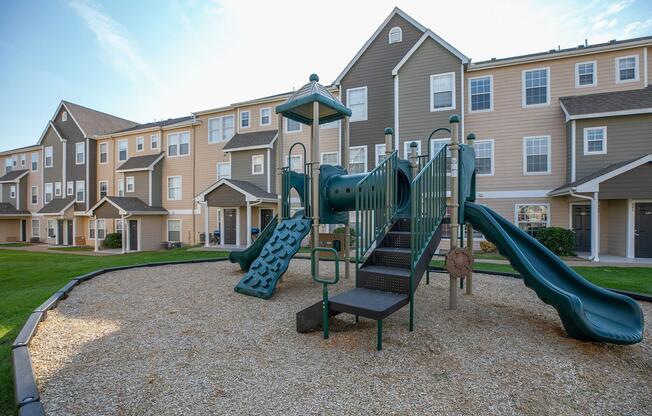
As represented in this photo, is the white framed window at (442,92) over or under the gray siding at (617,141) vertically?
over

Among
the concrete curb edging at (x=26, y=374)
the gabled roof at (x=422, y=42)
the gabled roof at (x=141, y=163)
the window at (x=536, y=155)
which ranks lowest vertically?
the concrete curb edging at (x=26, y=374)

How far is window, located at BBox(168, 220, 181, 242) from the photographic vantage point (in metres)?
21.8

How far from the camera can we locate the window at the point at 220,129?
806 inches

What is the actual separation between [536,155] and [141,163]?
77.3ft

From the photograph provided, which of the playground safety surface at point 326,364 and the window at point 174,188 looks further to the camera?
the window at point 174,188

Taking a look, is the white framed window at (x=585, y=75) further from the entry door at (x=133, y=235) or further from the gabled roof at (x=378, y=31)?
the entry door at (x=133, y=235)

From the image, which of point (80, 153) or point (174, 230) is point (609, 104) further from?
point (80, 153)

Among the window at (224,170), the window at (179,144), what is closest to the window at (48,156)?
the window at (179,144)

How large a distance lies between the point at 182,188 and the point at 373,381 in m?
21.7

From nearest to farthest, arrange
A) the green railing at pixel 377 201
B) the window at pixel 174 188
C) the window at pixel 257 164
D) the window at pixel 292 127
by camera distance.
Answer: the green railing at pixel 377 201 < the window at pixel 292 127 < the window at pixel 257 164 < the window at pixel 174 188

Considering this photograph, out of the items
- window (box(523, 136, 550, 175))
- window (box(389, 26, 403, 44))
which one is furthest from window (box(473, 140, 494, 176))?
window (box(389, 26, 403, 44))

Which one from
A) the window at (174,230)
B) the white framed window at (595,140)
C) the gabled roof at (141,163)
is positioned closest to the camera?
the white framed window at (595,140)

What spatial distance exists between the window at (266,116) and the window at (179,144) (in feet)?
19.1

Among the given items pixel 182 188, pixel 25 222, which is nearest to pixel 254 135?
pixel 182 188
